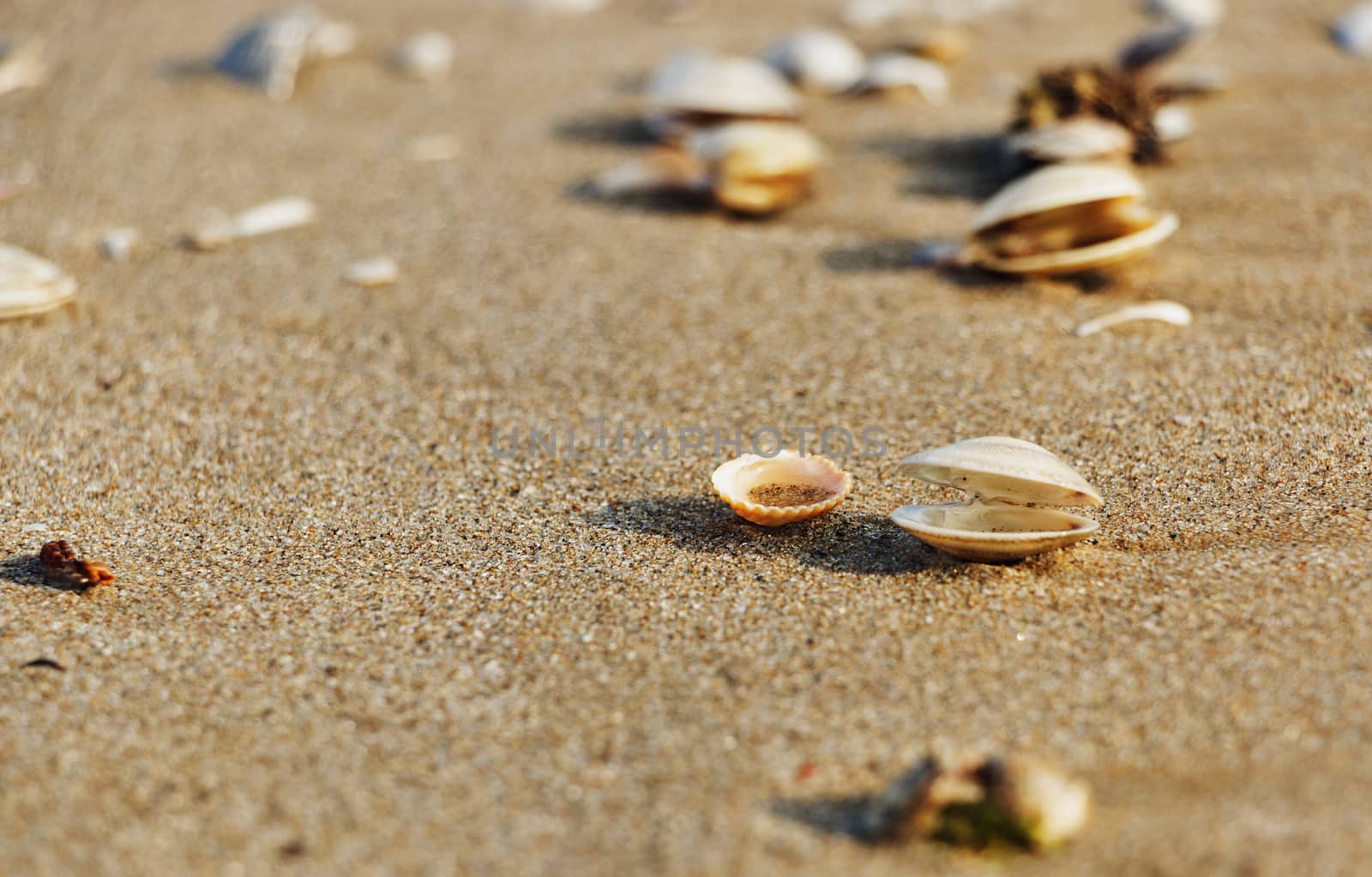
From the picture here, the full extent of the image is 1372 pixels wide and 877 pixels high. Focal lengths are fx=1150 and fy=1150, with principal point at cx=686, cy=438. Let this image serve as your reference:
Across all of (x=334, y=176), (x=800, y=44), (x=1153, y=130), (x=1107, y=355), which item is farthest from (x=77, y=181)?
(x=1153, y=130)

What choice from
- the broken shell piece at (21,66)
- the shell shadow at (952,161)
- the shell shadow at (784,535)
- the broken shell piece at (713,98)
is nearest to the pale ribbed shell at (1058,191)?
the shell shadow at (952,161)

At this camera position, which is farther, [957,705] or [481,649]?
[481,649]

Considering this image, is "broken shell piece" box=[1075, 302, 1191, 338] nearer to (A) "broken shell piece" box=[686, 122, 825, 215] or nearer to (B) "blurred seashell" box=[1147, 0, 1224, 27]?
(A) "broken shell piece" box=[686, 122, 825, 215]

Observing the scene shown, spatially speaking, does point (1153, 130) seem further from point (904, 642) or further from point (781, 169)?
point (904, 642)

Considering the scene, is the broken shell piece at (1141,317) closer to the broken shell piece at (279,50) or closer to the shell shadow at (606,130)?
the shell shadow at (606,130)

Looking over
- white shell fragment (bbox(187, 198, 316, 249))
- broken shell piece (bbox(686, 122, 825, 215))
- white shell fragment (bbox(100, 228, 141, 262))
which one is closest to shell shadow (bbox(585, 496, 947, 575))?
broken shell piece (bbox(686, 122, 825, 215))

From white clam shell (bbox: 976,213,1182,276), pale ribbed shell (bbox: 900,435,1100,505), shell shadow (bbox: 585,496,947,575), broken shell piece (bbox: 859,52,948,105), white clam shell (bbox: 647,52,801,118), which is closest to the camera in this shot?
pale ribbed shell (bbox: 900,435,1100,505)
